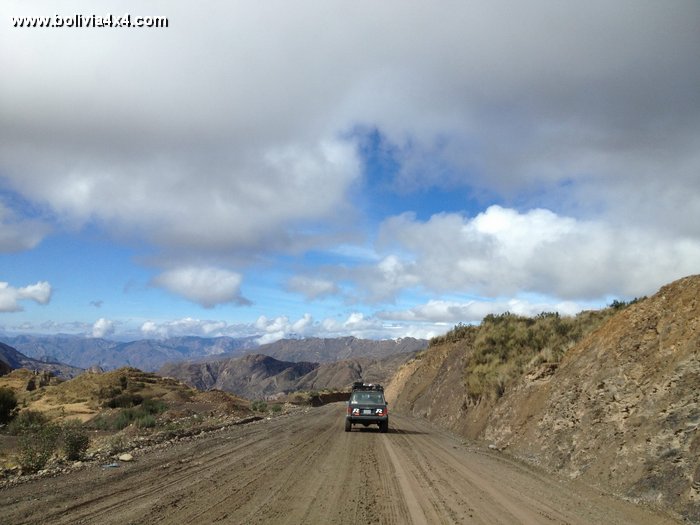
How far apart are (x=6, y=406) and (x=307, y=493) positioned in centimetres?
3605

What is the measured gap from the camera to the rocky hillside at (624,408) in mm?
9688

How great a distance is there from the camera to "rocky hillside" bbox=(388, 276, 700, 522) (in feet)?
31.8

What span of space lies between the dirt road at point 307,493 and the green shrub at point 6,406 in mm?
26951

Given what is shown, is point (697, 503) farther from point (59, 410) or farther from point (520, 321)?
point (59, 410)

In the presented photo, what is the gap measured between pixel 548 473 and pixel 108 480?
11.2m

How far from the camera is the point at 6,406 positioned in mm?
34844

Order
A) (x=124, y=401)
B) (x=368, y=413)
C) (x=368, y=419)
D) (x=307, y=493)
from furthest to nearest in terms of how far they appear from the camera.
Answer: (x=124, y=401) → (x=368, y=413) → (x=368, y=419) → (x=307, y=493)

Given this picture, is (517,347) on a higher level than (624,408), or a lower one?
higher

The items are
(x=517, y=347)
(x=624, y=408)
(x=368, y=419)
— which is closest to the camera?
(x=624, y=408)

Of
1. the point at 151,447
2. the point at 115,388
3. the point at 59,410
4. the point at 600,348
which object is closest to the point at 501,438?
the point at 600,348

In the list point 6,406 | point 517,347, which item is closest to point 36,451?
point 517,347

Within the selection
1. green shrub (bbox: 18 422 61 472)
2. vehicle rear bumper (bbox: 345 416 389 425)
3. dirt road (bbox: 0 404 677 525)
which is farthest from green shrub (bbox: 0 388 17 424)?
dirt road (bbox: 0 404 677 525)

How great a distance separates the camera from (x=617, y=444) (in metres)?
11.5

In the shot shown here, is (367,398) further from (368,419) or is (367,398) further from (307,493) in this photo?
(307,493)
